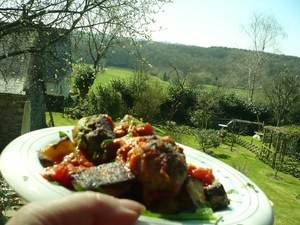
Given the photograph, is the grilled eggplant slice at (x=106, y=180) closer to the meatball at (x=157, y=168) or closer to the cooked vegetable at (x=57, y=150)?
the meatball at (x=157, y=168)

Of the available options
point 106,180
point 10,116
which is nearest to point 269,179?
point 10,116

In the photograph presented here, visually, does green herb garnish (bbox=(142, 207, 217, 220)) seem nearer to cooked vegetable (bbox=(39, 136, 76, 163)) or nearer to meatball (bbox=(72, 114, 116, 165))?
meatball (bbox=(72, 114, 116, 165))

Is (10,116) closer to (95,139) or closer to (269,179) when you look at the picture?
(269,179)

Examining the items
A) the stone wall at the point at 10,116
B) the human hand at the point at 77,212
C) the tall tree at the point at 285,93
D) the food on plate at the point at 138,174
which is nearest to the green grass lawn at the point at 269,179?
the tall tree at the point at 285,93

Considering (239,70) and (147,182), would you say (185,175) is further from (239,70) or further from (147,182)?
(239,70)

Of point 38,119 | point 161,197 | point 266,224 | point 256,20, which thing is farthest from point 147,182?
point 256,20

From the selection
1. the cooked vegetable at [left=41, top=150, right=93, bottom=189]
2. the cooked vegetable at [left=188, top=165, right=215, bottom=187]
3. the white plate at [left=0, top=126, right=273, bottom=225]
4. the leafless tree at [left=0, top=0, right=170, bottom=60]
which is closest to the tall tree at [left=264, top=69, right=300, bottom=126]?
the leafless tree at [left=0, top=0, right=170, bottom=60]
